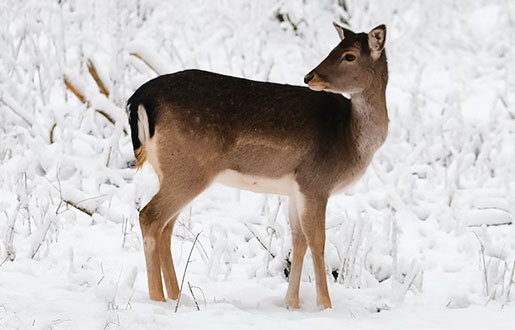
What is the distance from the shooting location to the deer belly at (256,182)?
4762 millimetres

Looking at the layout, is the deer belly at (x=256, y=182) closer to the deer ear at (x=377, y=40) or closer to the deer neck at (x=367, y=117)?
the deer neck at (x=367, y=117)

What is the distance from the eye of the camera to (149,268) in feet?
15.1

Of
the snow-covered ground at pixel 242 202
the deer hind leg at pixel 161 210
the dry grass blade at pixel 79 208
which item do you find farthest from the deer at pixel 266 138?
the dry grass blade at pixel 79 208

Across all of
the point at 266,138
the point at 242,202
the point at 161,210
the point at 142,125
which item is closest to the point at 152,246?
the point at 161,210

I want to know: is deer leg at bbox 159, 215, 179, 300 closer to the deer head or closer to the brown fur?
the brown fur

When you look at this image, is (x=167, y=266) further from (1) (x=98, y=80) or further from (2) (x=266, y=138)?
(1) (x=98, y=80)

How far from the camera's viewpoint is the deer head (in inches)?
186

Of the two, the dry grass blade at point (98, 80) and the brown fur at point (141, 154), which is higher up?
the dry grass blade at point (98, 80)

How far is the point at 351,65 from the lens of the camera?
477 cm

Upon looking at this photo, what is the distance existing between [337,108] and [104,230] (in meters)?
2.08

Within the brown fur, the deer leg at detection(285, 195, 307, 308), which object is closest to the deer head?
the deer leg at detection(285, 195, 307, 308)

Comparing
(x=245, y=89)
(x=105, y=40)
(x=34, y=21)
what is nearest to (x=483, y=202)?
(x=245, y=89)

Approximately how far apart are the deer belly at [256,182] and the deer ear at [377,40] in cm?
87

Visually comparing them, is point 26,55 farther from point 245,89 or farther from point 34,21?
point 245,89
